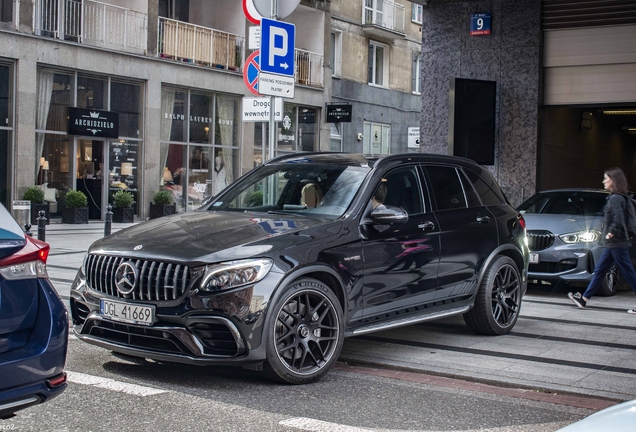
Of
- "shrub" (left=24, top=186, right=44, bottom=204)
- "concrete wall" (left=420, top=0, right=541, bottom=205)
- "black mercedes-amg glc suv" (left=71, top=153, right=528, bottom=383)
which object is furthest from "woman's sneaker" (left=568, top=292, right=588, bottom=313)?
"shrub" (left=24, top=186, right=44, bottom=204)

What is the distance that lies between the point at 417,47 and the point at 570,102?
22257mm

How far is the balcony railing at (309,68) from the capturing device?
104 feet

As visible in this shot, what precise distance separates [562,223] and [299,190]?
5.95 m

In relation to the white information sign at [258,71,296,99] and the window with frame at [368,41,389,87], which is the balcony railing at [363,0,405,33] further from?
the white information sign at [258,71,296,99]

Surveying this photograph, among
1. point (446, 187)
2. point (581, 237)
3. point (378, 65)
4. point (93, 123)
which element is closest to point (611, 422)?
point (446, 187)

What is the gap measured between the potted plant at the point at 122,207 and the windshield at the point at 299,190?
17.4 metres

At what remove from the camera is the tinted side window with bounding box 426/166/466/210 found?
7.76m

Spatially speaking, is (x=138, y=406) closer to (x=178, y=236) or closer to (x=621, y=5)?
(x=178, y=236)

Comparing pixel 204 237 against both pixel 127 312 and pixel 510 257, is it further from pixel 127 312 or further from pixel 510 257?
pixel 510 257

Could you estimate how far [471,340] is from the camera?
26.4ft

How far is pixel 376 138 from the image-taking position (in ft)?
120

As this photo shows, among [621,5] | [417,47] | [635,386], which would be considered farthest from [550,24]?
[417,47]

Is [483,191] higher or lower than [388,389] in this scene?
higher

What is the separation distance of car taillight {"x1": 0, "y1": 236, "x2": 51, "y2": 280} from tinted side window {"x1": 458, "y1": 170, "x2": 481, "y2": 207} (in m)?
4.83
